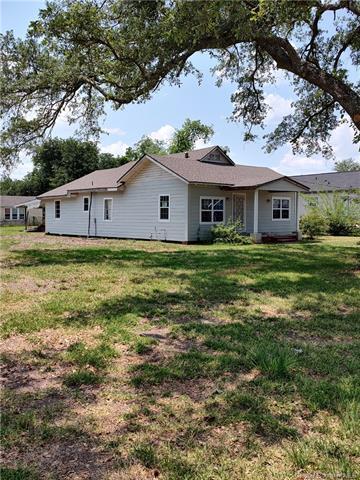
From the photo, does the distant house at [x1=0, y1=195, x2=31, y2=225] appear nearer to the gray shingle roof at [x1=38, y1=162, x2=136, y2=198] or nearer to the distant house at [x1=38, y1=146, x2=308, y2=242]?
the gray shingle roof at [x1=38, y1=162, x2=136, y2=198]

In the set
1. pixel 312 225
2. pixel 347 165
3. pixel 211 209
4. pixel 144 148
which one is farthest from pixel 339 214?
pixel 347 165

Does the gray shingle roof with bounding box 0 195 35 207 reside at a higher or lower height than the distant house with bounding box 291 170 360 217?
lower

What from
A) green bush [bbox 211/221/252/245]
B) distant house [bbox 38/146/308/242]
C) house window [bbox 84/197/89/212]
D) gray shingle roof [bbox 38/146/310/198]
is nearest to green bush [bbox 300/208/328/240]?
distant house [bbox 38/146/308/242]

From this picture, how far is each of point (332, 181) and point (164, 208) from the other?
989 inches

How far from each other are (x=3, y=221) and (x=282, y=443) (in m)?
49.6

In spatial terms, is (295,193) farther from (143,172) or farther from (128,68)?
(128,68)

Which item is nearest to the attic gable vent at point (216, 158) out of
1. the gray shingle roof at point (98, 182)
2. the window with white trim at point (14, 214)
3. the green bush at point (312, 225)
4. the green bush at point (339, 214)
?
the gray shingle roof at point (98, 182)

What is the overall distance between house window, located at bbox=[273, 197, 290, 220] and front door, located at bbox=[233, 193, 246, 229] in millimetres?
2079

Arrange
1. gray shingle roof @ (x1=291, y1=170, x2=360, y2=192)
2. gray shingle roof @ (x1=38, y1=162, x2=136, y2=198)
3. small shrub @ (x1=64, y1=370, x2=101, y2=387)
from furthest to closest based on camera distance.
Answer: gray shingle roof @ (x1=291, y1=170, x2=360, y2=192)
gray shingle roof @ (x1=38, y1=162, x2=136, y2=198)
small shrub @ (x1=64, y1=370, x2=101, y2=387)

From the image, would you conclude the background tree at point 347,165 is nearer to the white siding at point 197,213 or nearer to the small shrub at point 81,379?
the white siding at point 197,213

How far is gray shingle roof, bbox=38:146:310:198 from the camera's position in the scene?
20359 millimetres

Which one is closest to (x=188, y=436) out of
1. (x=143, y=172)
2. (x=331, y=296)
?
(x=331, y=296)

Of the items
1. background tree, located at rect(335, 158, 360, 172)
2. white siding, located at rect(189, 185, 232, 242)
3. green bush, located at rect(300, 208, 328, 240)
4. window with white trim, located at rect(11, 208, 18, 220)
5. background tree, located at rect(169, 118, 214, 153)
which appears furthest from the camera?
background tree, located at rect(335, 158, 360, 172)

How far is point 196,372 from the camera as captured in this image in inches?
152
